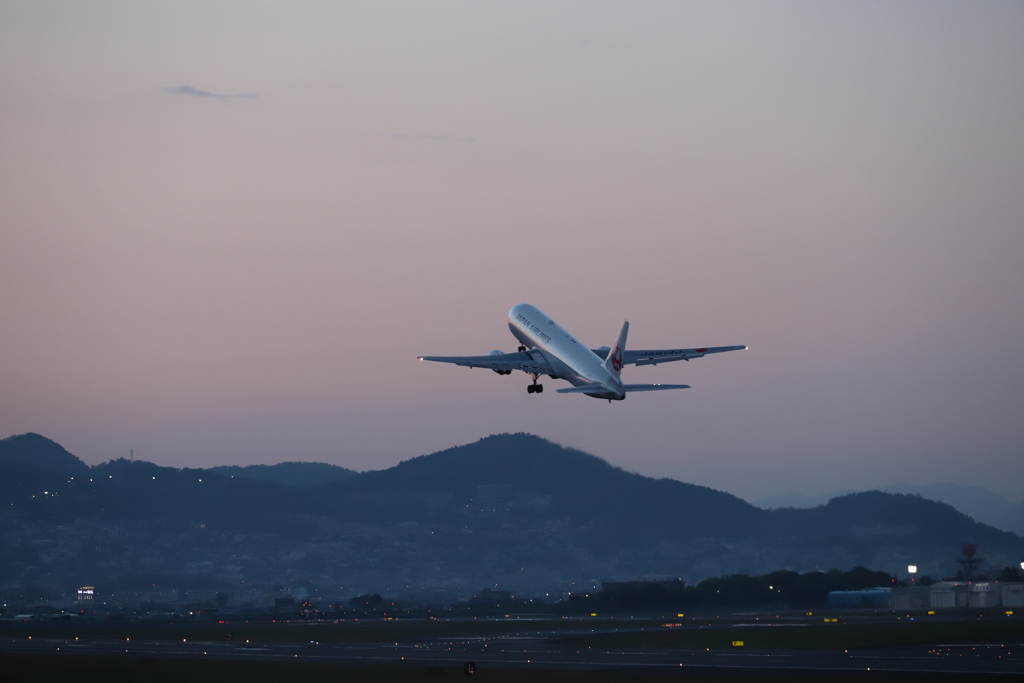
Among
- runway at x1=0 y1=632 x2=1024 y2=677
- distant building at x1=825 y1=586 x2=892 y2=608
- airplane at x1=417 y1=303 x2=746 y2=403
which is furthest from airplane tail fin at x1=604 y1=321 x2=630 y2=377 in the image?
distant building at x1=825 y1=586 x2=892 y2=608

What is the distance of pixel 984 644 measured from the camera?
75000 millimetres

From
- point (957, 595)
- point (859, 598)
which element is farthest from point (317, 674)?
point (957, 595)

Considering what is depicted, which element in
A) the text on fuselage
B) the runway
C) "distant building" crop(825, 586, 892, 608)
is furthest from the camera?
"distant building" crop(825, 586, 892, 608)

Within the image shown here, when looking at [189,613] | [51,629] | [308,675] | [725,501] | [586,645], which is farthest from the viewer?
[725,501]

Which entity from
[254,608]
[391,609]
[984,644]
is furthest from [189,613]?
[984,644]

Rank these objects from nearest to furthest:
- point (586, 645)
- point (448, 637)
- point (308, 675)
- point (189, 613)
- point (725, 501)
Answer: point (308, 675), point (586, 645), point (448, 637), point (189, 613), point (725, 501)

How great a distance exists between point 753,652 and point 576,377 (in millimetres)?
23647

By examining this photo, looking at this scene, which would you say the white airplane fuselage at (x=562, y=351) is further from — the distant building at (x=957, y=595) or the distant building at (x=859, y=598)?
the distant building at (x=957, y=595)

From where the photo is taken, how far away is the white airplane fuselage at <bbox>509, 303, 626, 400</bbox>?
8281 cm

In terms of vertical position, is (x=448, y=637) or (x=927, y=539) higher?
(x=927, y=539)

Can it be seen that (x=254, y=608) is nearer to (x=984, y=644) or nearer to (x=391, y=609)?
(x=391, y=609)

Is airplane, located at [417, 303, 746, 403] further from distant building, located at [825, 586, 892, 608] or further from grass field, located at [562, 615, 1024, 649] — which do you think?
distant building, located at [825, 586, 892, 608]

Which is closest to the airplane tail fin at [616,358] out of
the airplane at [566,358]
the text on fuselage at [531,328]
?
the airplane at [566,358]

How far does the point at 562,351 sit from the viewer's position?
89.9 metres
